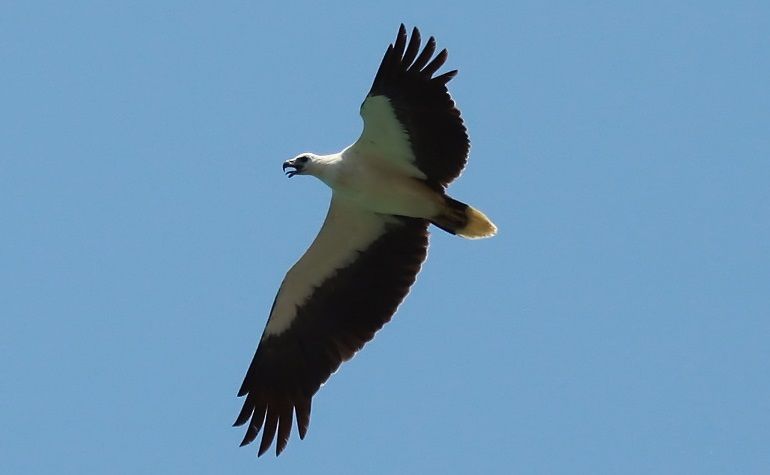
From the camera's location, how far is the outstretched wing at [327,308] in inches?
664

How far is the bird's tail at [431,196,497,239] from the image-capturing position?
16500 millimetres

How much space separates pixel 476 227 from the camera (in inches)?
654

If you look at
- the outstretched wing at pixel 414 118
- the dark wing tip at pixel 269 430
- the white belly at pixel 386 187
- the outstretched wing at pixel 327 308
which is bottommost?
the dark wing tip at pixel 269 430

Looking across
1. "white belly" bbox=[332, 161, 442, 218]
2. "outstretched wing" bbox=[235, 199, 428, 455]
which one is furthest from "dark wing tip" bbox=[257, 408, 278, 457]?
"white belly" bbox=[332, 161, 442, 218]

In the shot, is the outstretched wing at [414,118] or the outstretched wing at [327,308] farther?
the outstretched wing at [327,308]

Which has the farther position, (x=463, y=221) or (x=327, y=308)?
(x=327, y=308)

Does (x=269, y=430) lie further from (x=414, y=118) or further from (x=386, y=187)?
(x=414, y=118)

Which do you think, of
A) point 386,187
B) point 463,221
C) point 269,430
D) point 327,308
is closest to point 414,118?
point 386,187

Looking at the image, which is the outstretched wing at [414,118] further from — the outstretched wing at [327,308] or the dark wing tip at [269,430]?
the dark wing tip at [269,430]

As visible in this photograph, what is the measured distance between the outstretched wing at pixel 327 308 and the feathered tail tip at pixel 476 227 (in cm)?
55

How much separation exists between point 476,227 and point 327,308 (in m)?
2.13

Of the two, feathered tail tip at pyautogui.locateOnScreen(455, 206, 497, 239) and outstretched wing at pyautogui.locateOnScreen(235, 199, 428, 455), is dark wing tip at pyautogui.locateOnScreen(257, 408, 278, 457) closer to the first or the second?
outstretched wing at pyautogui.locateOnScreen(235, 199, 428, 455)

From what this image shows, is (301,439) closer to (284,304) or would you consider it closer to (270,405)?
(270,405)

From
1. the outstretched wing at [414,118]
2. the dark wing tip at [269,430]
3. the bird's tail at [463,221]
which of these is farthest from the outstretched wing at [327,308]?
the outstretched wing at [414,118]
